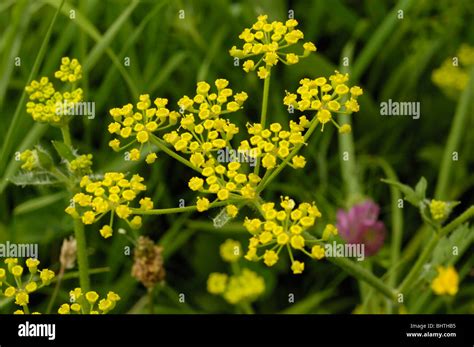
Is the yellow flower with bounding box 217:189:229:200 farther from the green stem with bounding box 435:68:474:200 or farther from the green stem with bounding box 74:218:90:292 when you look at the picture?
the green stem with bounding box 435:68:474:200

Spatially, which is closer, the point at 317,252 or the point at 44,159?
the point at 317,252

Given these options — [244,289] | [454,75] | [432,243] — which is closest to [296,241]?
[432,243]

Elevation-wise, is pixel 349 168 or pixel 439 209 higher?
pixel 349 168

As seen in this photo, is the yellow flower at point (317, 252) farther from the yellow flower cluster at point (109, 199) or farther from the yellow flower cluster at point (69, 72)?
the yellow flower cluster at point (69, 72)

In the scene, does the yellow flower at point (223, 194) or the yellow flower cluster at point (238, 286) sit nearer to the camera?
the yellow flower at point (223, 194)

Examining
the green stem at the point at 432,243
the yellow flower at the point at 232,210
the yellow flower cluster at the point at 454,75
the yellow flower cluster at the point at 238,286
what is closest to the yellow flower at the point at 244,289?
the yellow flower cluster at the point at 238,286

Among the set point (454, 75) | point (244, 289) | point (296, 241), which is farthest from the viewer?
point (454, 75)

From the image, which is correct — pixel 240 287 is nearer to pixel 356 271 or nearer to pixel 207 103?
pixel 356 271
